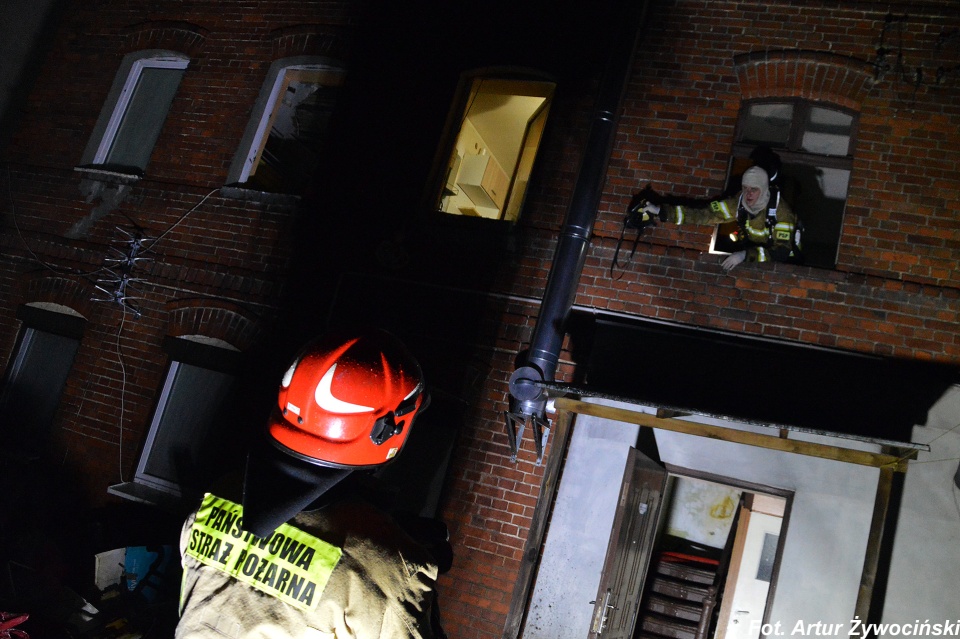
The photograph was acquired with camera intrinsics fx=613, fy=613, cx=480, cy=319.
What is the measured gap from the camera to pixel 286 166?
7.46 metres

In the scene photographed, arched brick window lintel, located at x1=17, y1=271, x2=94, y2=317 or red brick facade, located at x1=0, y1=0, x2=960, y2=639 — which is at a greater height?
red brick facade, located at x1=0, y1=0, x2=960, y2=639

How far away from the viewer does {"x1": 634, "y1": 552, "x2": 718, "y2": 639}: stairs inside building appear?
7969 millimetres

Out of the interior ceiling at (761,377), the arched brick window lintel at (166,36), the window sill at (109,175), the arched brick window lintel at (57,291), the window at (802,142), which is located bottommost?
the arched brick window lintel at (57,291)

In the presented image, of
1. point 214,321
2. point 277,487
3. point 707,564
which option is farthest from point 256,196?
point 707,564

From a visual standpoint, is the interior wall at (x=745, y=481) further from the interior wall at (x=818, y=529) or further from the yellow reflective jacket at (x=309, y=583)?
the yellow reflective jacket at (x=309, y=583)

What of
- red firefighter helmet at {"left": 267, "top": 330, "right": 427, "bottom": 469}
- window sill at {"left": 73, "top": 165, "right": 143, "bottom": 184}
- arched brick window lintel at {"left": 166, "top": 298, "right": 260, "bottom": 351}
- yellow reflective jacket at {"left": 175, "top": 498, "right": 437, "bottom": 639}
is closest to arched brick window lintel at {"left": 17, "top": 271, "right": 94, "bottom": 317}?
arched brick window lintel at {"left": 166, "top": 298, "right": 260, "bottom": 351}

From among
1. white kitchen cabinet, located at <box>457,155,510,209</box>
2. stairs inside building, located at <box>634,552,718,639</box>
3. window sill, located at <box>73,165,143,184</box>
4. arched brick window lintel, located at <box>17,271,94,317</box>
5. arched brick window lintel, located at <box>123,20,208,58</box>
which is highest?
arched brick window lintel, located at <box>123,20,208,58</box>

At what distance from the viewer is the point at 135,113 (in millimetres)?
7973

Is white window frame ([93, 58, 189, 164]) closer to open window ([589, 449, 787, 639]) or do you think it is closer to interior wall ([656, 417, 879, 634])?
interior wall ([656, 417, 879, 634])

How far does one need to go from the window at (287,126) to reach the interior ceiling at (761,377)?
3974mm

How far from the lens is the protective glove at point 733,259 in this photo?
17.1 ft

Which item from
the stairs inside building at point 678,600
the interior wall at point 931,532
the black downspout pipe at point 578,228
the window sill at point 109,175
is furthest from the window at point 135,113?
the interior wall at point 931,532

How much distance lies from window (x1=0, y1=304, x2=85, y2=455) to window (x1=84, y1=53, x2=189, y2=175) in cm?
202

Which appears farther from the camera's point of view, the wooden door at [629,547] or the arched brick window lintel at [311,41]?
the arched brick window lintel at [311,41]
